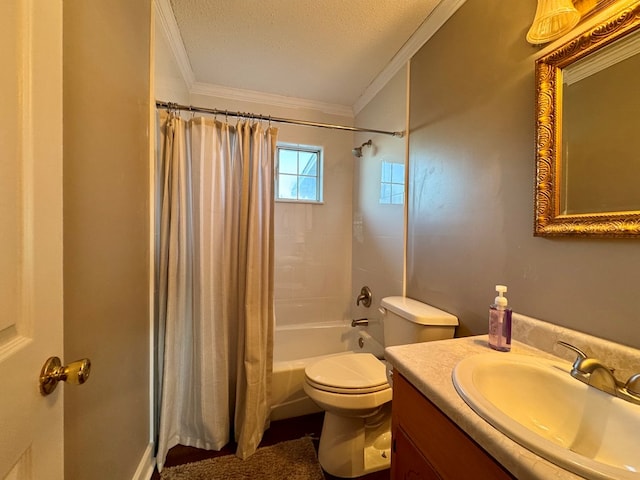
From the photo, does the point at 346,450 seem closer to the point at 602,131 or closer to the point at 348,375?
the point at 348,375

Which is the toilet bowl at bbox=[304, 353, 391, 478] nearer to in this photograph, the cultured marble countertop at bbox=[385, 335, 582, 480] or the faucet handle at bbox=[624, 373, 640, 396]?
the cultured marble countertop at bbox=[385, 335, 582, 480]

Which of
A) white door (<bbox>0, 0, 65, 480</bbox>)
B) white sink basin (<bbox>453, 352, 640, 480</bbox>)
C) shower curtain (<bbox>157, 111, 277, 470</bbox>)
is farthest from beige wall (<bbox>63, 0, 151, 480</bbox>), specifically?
white sink basin (<bbox>453, 352, 640, 480</bbox>)

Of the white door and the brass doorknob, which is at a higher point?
the white door

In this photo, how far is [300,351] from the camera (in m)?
2.27

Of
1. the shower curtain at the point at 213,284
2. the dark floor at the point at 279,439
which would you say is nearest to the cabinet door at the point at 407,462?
the dark floor at the point at 279,439

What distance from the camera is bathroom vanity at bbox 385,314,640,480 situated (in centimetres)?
46

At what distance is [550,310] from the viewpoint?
0.86 meters

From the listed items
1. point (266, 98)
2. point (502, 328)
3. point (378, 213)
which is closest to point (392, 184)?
point (378, 213)

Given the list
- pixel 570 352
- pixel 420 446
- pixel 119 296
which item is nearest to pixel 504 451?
pixel 420 446

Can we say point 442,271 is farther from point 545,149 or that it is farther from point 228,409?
point 228,409

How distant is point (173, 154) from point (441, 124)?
4.66 ft

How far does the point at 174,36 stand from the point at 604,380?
7.62ft

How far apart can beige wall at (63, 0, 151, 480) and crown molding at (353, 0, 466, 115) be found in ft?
4.60

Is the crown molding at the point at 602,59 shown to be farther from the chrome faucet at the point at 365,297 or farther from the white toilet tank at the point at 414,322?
the chrome faucet at the point at 365,297
